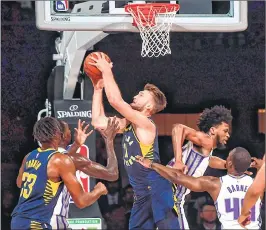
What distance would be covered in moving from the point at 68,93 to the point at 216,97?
6.94ft

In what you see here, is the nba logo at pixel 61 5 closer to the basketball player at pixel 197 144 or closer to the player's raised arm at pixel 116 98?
the player's raised arm at pixel 116 98

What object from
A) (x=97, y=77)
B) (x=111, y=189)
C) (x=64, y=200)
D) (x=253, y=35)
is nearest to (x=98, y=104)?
(x=97, y=77)

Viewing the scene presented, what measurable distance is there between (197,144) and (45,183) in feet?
4.15

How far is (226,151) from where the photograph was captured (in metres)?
8.91

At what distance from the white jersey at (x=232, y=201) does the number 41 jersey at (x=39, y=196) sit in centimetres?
117

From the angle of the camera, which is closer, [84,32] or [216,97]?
[84,32]

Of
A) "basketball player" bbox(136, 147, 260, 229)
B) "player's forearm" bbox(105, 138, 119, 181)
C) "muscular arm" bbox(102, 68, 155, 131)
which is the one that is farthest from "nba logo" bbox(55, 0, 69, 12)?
"basketball player" bbox(136, 147, 260, 229)

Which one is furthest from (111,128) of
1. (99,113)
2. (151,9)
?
(151,9)

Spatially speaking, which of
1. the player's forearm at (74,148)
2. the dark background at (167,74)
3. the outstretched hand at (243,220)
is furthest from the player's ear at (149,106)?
the dark background at (167,74)

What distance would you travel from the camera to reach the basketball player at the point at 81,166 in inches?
239

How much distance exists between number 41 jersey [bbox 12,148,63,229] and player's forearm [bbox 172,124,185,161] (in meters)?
0.96

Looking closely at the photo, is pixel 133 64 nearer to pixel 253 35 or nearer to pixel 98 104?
pixel 253 35

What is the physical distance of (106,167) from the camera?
6.37 m

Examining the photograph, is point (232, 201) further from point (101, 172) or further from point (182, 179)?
point (101, 172)
